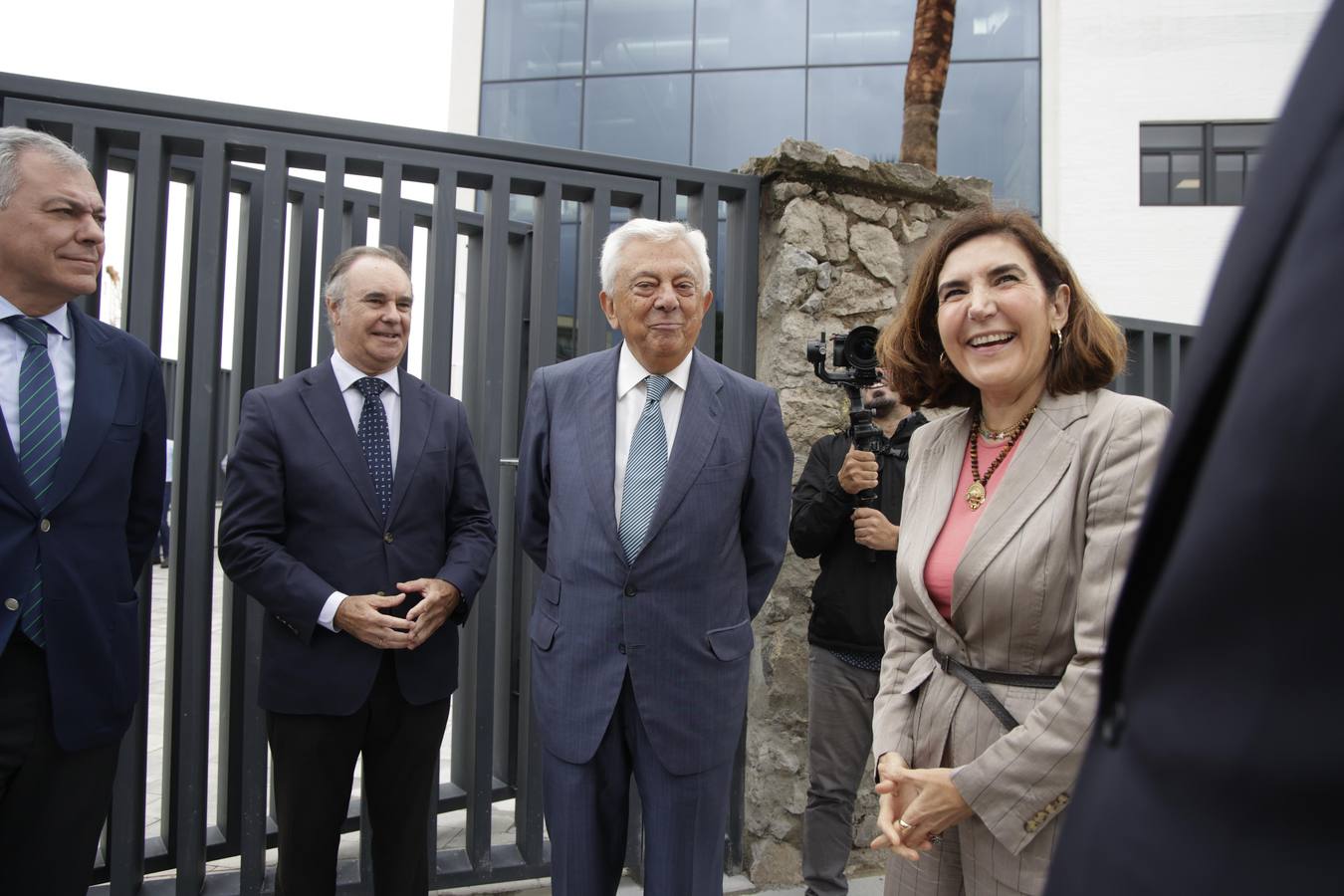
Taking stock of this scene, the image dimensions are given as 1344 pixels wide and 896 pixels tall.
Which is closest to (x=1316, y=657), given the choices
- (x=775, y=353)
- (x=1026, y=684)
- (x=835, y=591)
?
(x=1026, y=684)

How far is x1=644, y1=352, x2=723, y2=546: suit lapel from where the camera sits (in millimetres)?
2545

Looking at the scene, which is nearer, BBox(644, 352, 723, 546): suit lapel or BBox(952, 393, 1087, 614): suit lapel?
BBox(952, 393, 1087, 614): suit lapel

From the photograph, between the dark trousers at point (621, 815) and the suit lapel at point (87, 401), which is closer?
the suit lapel at point (87, 401)

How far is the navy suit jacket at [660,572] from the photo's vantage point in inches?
98.0

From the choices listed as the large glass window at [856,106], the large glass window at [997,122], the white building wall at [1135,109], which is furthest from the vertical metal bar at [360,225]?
the white building wall at [1135,109]

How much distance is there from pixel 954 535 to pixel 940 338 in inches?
20.4

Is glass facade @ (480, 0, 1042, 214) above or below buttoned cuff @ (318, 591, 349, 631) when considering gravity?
above

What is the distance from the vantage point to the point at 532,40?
50.6ft

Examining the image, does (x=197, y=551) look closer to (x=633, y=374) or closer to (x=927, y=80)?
(x=633, y=374)

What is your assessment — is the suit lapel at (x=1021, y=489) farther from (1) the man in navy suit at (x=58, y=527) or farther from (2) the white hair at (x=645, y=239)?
(1) the man in navy suit at (x=58, y=527)

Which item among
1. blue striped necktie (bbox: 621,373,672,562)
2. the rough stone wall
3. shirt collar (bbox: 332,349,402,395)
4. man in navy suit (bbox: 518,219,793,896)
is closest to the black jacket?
the rough stone wall

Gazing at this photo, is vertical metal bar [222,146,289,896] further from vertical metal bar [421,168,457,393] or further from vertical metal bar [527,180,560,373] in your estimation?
vertical metal bar [527,180,560,373]

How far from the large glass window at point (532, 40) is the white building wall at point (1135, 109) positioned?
7.53 meters

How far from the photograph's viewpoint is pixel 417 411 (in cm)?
300
